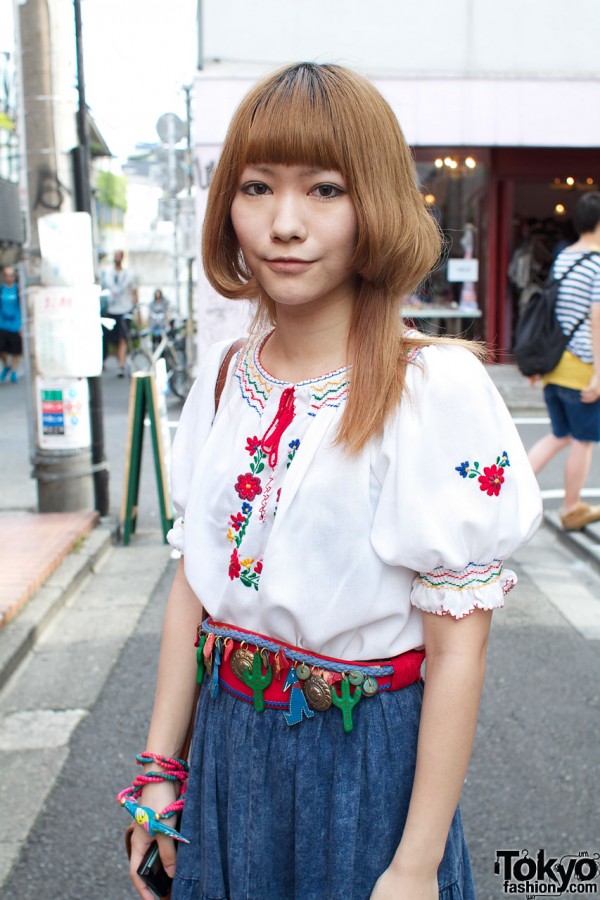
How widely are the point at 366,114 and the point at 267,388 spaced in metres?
0.43

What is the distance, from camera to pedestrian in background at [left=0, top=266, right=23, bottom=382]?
16031 millimetres

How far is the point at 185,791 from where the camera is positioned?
1.56 m

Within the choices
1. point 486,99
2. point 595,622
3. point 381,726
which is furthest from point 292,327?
point 486,99

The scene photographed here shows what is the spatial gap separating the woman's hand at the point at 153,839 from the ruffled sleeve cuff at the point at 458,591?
1.84ft

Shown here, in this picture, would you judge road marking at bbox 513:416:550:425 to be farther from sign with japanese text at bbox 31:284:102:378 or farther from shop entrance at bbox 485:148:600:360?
sign with japanese text at bbox 31:284:102:378

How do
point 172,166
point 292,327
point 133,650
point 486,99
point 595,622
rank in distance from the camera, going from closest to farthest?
point 292,327, point 133,650, point 595,622, point 486,99, point 172,166

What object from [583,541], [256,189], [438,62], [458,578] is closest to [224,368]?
[256,189]

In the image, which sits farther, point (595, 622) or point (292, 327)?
point (595, 622)

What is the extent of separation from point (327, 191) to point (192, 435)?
503 mm

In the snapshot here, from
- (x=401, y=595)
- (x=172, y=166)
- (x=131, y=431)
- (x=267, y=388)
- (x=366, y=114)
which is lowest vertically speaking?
(x=131, y=431)

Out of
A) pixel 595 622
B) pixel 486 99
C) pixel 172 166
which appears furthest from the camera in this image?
pixel 172 166

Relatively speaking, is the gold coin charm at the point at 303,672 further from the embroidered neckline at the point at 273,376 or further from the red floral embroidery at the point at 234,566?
the embroidered neckline at the point at 273,376

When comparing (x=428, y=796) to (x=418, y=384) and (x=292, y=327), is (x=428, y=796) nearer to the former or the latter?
(x=418, y=384)

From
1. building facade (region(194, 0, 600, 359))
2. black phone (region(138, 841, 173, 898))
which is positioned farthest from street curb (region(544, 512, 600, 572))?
building facade (region(194, 0, 600, 359))
